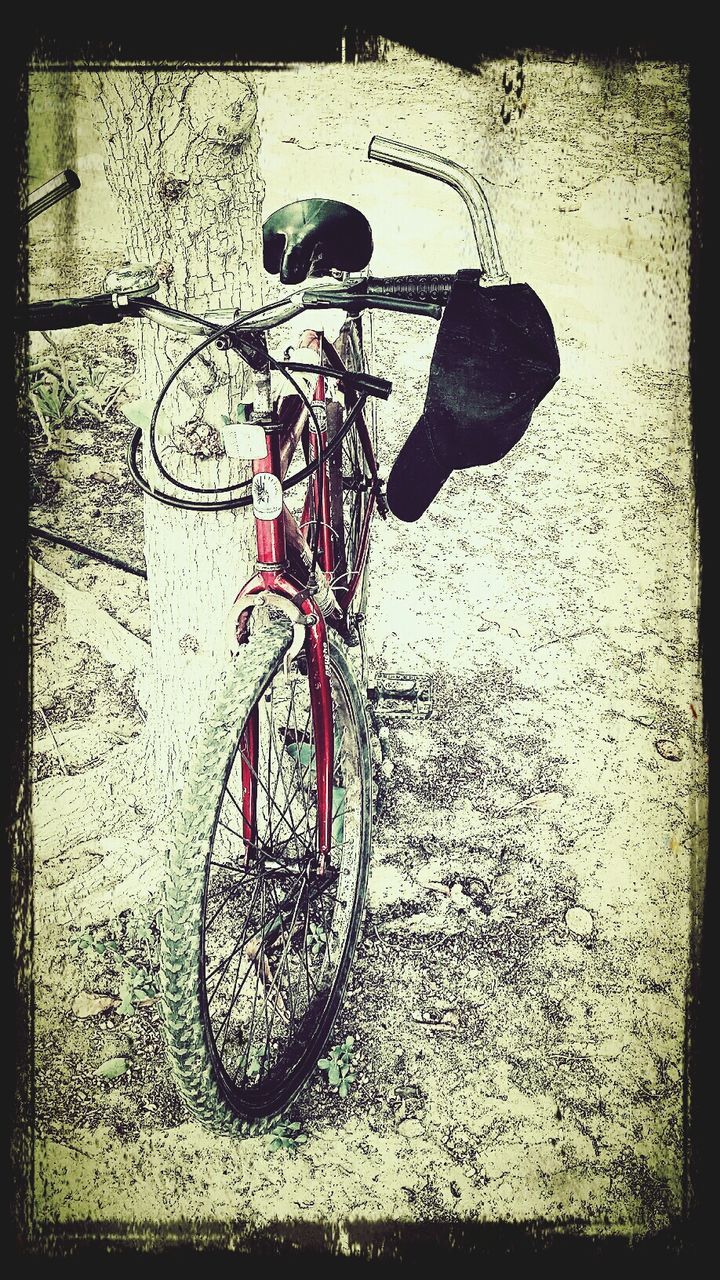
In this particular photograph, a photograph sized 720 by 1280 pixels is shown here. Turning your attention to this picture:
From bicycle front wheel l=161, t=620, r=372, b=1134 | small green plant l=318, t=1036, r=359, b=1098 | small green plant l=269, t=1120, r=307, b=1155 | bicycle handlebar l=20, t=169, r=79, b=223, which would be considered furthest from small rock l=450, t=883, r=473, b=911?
bicycle handlebar l=20, t=169, r=79, b=223

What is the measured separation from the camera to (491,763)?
82.6 inches

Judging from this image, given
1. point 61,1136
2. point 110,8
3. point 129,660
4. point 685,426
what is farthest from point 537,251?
point 61,1136

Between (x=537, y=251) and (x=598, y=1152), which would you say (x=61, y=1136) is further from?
(x=537, y=251)

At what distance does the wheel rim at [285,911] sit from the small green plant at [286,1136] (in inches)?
2.3

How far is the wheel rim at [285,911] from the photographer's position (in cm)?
205

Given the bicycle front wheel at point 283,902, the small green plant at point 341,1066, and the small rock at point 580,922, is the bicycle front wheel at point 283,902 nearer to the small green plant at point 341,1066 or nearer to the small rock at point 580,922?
the small green plant at point 341,1066

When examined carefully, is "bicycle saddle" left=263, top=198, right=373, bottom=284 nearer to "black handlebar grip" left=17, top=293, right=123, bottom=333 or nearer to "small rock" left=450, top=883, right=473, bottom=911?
"black handlebar grip" left=17, top=293, right=123, bottom=333

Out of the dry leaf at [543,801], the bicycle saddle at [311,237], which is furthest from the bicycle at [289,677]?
the dry leaf at [543,801]

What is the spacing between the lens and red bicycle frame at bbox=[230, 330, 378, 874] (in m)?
1.66

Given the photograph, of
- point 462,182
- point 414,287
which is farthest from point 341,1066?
point 462,182

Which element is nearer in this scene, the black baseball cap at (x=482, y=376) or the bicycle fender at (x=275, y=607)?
the bicycle fender at (x=275, y=607)

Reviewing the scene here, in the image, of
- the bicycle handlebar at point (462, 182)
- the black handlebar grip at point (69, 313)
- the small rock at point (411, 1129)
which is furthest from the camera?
the small rock at point (411, 1129)

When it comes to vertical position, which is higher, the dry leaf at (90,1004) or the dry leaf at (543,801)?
the dry leaf at (543,801)

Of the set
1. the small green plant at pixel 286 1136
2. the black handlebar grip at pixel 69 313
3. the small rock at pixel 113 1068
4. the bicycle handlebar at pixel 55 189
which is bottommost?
the small green plant at pixel 286 1136
